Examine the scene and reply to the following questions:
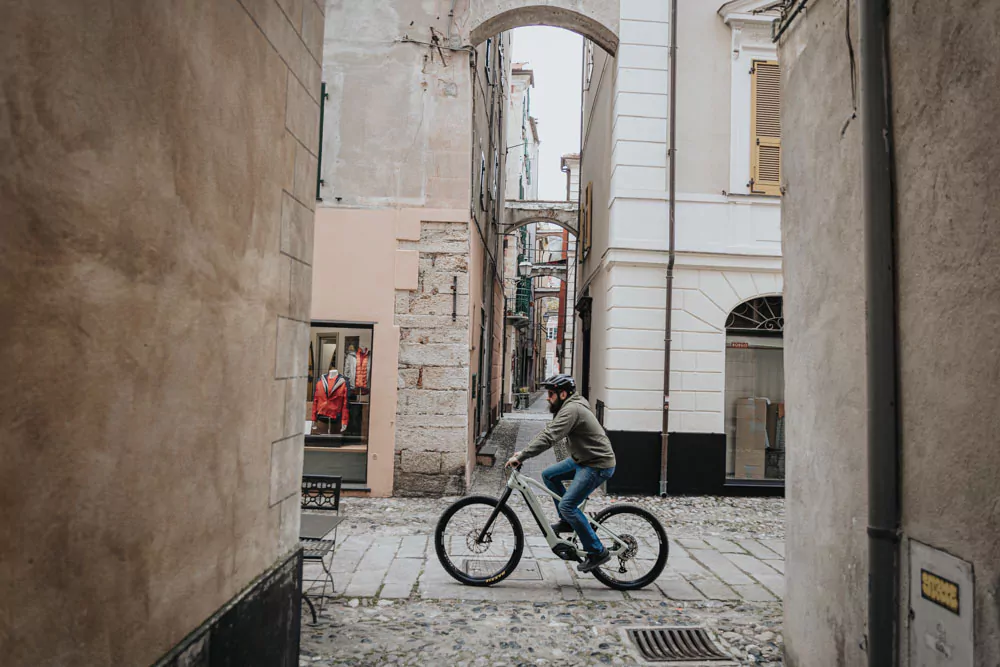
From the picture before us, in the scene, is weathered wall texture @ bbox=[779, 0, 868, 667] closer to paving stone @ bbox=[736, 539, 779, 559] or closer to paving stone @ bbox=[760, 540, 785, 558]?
paving stone @ bbox=[736, 539, 779, 559]

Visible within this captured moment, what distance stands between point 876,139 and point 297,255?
2.81m

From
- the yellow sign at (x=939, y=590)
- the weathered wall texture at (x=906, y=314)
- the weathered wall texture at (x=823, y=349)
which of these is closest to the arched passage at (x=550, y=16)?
the weathered wall texture at (x=823, y=349)

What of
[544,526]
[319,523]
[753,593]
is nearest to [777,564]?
[753,593]

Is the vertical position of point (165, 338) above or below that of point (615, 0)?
below

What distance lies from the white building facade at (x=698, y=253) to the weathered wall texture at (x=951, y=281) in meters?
7.06

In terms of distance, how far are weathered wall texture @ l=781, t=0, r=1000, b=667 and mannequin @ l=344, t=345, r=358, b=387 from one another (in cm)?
656

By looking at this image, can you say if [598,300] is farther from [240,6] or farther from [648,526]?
[240,6]

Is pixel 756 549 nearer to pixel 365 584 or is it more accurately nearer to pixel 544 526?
pixel 544 526

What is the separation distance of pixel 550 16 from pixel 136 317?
9848 mm

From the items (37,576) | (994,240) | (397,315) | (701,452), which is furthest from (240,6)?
(701,452)

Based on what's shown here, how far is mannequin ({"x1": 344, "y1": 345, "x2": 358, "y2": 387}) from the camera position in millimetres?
9422

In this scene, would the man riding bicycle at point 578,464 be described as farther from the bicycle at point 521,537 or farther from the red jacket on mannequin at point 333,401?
the red jacket on mannequin at point 333,401

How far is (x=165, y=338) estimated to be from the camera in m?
2.45

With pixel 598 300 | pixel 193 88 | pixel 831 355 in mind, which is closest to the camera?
pixel 193 88
